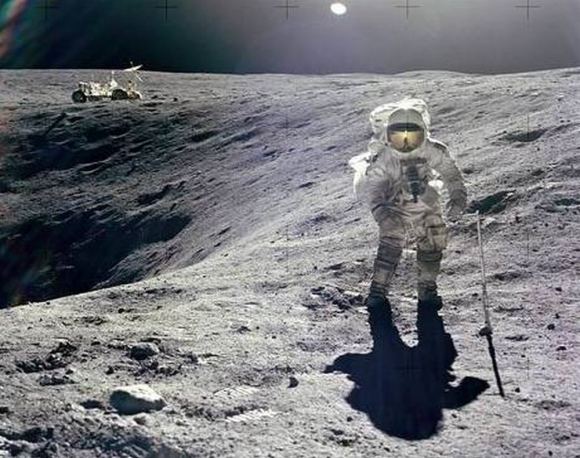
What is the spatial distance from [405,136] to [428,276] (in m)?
0.91

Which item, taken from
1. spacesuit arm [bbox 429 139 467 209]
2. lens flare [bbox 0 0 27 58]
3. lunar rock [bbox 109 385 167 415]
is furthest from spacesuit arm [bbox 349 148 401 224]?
lens flare [bbox 0 0 27 58]

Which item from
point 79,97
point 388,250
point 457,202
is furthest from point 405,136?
point 79,97

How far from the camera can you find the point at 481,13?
4119 cm

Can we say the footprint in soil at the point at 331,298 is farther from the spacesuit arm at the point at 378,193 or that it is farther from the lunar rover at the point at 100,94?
the lunar rover at the point at 100,94

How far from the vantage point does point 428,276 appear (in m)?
5.64

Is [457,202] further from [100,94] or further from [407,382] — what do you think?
[100,94]

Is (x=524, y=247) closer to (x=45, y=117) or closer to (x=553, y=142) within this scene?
(x=553, y=142)

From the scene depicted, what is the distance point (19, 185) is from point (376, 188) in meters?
10.8

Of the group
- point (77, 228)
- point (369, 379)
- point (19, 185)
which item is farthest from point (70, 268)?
point (369, 379)

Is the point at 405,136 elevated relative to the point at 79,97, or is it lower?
elevated

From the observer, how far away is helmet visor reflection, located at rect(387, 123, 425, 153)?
17.5 feet

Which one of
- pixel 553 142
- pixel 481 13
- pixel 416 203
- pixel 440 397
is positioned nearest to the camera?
pixel 440 397

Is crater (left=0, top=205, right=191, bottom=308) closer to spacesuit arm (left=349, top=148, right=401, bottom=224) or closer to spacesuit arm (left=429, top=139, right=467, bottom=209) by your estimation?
spacesuit arm (left=349, top=148, right=401, bottom=224)

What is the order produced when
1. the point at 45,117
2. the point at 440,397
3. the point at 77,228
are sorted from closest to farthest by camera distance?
the point at 440,397 → the point at 77,228 → the point at 45,117
